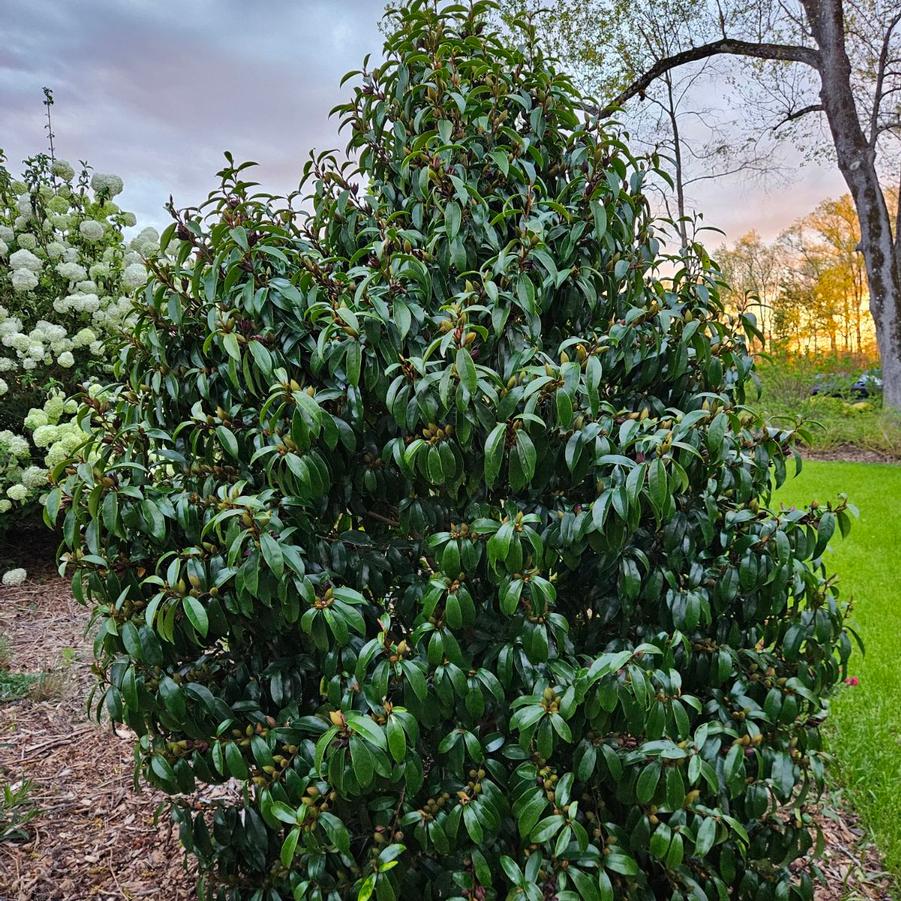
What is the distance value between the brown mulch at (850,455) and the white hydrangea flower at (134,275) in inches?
391

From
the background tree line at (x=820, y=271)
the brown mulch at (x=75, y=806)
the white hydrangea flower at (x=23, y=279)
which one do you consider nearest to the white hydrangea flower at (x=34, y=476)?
the brown mulch at (x=75, y=806)

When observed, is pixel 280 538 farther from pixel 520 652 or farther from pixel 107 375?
pixel 107 375

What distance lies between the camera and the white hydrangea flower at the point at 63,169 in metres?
5.26

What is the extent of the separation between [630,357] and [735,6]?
14152mm

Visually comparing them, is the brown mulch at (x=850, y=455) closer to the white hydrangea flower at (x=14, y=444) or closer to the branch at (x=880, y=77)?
the branch at (x=880, y=77)

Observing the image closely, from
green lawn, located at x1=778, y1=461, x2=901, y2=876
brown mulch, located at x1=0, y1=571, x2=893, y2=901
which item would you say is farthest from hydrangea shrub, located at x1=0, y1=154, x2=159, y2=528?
green lawn, located at x1=778, y1=461, x2=901, y2=876

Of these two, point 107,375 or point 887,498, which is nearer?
point 107,375

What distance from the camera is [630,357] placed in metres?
1.78

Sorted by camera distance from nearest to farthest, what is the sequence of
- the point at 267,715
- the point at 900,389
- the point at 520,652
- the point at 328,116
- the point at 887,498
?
1. the point at 520,652
2. the point at 267,715
3. the point at 328,116
4. the point at 887,498
5. the point at 900,389

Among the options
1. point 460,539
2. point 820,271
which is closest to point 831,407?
point 820,271

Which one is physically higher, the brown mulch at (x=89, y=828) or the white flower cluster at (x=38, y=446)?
the white flower cluster at (x=38, y=446)

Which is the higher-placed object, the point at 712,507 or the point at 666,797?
the point at 712,507

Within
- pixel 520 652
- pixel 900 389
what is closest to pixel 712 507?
pixel 520 652

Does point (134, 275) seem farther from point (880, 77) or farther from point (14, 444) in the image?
point (880, 77)
